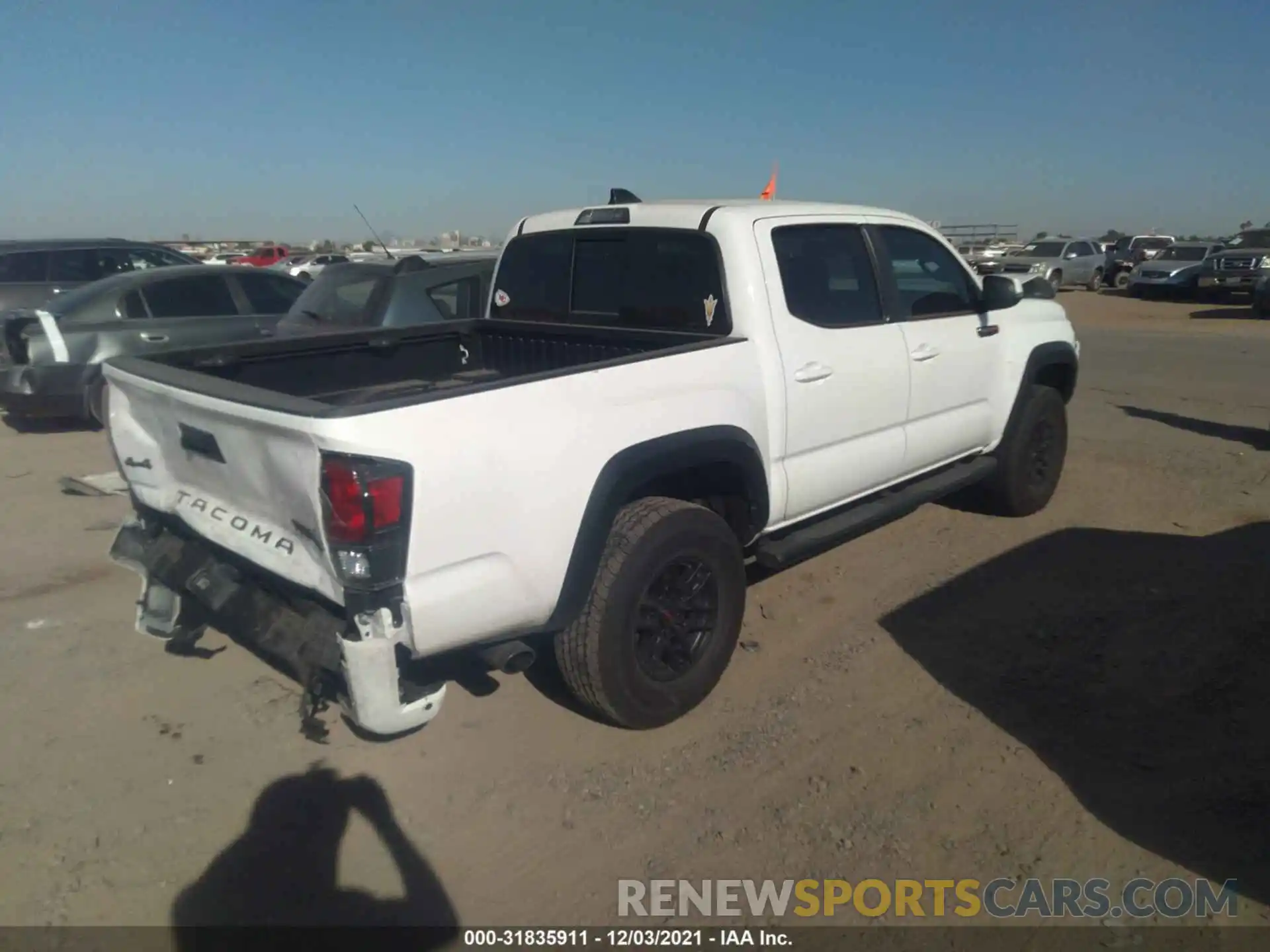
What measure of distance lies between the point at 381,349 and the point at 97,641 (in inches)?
76.2

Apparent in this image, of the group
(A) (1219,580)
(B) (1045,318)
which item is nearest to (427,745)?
(A) (1219,580)

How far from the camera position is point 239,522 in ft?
10.1

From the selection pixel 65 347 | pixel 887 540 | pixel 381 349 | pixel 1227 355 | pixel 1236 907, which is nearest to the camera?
pixel 1236 907

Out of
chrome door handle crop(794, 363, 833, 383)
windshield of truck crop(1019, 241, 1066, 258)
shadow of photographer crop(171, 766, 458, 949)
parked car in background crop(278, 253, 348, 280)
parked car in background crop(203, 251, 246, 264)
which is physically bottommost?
shadow of photographer crop(171, 766, 458, 949)

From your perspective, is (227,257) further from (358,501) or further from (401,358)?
(358,501)

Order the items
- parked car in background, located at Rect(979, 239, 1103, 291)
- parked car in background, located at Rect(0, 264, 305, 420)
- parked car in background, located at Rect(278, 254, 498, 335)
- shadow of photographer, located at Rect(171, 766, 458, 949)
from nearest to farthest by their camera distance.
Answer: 1. shadow of photographer, located at Rect(171, 766, 458, 949)
2. parked car in background, located at Rect(278, 254, 498, 335)
3. parked car in background, located at Rect(0, 264, 305, 420)
4. parked car in background, located at Rect(979, 239, 1103, 291)

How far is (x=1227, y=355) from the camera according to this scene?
13.4 metres

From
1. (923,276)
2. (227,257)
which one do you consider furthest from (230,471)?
(227,257)

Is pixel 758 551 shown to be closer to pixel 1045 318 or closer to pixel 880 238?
pixel 880 238

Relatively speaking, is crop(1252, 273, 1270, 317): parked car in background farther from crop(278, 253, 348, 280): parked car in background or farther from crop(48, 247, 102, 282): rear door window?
crop(48, 247, 102, 282): rear door window

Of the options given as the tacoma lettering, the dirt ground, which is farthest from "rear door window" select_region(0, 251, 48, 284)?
the tacoma lettering

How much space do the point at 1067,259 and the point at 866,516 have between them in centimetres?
2711

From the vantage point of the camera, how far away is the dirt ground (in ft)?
9.07

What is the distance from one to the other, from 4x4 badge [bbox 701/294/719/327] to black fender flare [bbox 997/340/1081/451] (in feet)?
8.15
